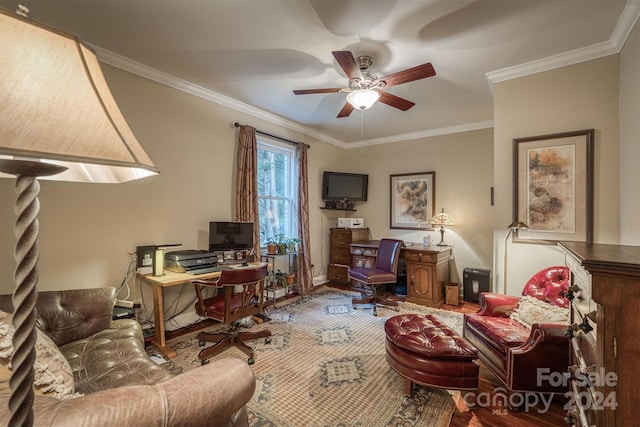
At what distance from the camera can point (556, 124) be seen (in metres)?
2.56

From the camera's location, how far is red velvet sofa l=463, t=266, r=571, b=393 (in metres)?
1.74

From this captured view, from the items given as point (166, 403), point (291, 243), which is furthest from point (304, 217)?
point (166, 403)

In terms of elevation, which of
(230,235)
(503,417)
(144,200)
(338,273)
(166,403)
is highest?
(144,200)

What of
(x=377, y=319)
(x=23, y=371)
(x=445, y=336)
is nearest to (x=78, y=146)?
(x=23, y=371)

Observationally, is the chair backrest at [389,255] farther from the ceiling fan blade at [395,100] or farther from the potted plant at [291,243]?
the ceiling fan blade at [395,100]

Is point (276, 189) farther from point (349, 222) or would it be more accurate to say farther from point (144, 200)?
point (144, 200)

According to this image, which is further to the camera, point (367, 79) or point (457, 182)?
point (457, 182)

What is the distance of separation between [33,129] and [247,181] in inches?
129

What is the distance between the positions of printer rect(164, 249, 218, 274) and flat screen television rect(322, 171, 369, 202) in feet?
8.72

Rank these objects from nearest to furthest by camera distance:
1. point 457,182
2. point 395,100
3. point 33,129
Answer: point 33,129 → point 395,100 → point 457,182

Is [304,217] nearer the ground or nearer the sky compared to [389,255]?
nearer the sky

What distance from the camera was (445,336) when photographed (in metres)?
2.03

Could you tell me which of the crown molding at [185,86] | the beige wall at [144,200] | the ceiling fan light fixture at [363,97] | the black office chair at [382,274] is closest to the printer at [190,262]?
the beige wall at [144,200]

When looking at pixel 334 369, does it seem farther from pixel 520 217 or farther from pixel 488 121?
pixel 488 121
